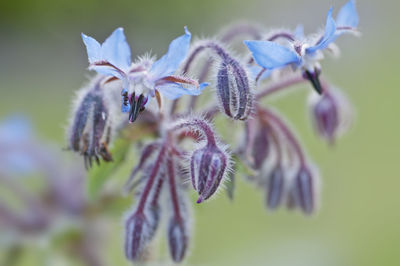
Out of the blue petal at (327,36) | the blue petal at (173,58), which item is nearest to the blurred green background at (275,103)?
the blue petal at (173,58)

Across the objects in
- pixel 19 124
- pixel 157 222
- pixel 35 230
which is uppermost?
pixel 19 124

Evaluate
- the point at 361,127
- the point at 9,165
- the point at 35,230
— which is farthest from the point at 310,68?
the point at 361,127

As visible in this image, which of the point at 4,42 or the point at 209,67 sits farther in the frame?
the point at 4,42

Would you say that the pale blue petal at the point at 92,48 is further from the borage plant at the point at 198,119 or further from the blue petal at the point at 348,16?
the blue petal at the point at 348,16

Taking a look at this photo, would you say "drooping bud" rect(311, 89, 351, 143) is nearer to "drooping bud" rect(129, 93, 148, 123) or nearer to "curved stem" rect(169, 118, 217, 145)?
"curved stem" rect(169, 118, 217, 145)

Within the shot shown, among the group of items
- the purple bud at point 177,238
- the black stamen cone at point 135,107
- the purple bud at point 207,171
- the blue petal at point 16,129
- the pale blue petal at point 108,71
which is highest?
the blue petal at point 16,129

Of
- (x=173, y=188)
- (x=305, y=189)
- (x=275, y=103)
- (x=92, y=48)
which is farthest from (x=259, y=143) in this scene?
(x=275, y=103)

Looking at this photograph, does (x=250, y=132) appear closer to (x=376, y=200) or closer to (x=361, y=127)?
(x=376, y=200)
